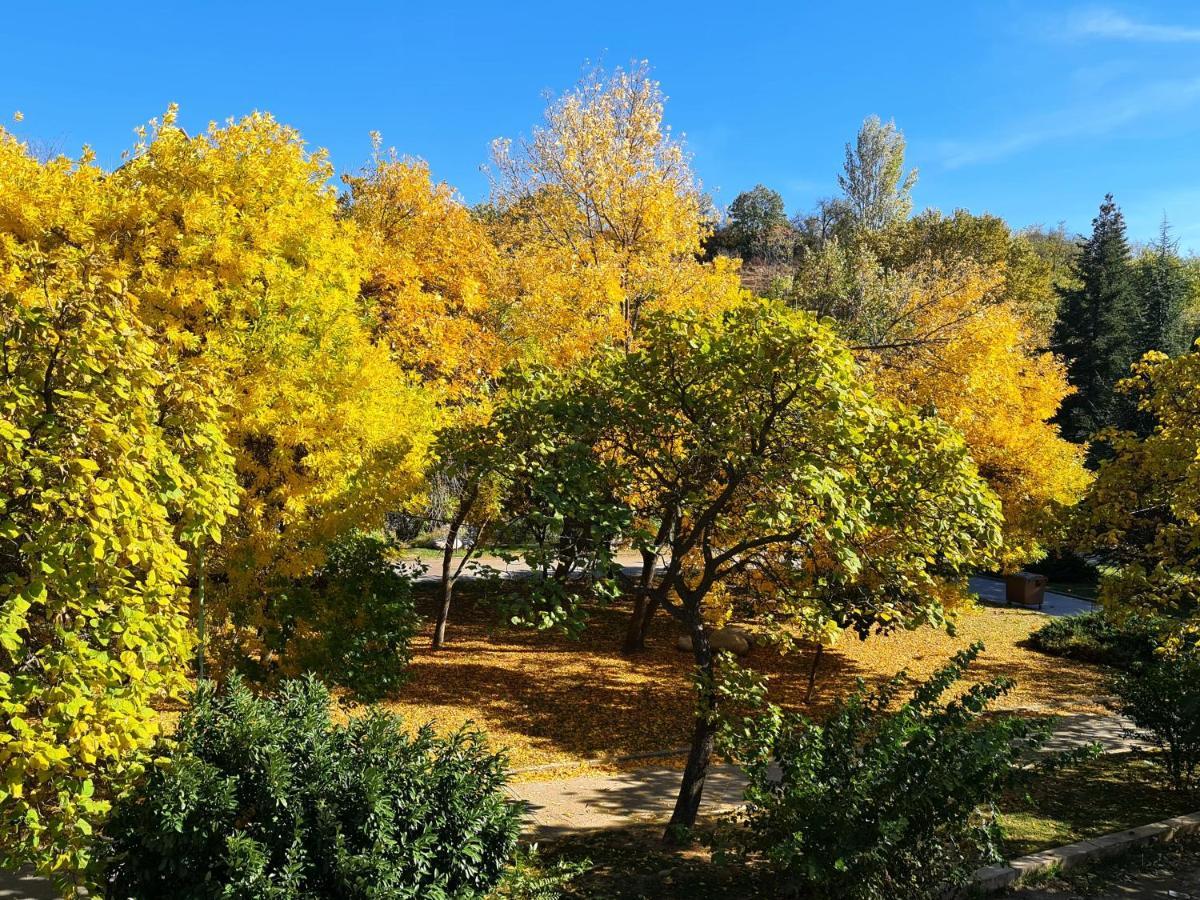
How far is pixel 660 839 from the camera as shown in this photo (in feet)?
23.4

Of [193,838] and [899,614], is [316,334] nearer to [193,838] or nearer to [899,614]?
[193,838]

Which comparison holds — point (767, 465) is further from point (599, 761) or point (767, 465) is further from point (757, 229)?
point (757, 229)

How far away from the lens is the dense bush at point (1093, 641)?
1498cm

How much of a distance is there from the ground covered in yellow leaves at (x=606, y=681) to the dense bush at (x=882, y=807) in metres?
3.99

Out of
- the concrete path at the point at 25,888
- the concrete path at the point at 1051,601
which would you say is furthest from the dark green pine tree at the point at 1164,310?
the concrete path at the point at 25,888

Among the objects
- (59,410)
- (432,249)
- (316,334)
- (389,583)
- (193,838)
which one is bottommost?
(193,838)

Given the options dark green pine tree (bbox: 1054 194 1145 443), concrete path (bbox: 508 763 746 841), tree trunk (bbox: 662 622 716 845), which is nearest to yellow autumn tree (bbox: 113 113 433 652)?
concrete path (bbox: 508 763 746 841)

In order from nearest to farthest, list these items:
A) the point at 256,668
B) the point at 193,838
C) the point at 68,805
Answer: the point at 68,805, the point at 193,838, the point at 256,668

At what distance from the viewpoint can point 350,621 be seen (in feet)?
26.8

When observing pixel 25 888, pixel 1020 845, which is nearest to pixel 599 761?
pixel 1020 845

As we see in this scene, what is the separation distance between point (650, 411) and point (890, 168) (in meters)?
60.3

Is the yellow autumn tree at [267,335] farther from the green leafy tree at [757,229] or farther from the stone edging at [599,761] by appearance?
the green leafy tree at [757,229]

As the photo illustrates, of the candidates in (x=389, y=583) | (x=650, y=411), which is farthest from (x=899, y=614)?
(x=389, y=583)

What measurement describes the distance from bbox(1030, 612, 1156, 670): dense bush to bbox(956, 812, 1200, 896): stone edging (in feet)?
24.5
